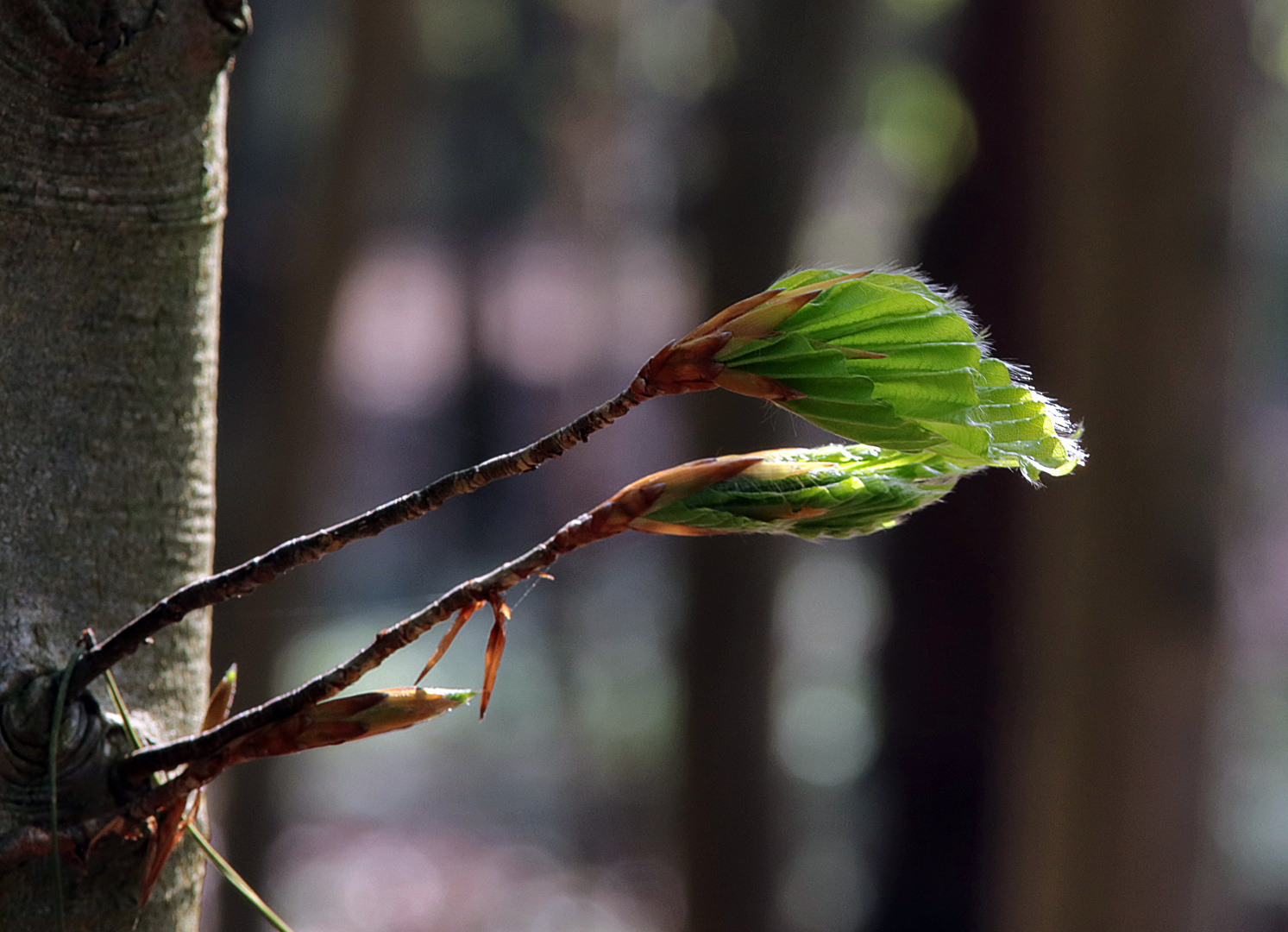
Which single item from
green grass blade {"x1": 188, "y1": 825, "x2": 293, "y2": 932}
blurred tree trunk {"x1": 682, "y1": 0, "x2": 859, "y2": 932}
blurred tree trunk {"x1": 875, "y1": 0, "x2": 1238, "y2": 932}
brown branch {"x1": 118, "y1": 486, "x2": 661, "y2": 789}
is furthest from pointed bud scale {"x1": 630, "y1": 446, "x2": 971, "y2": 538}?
blurred tree trunk {"x1": 682, "y1": 0, "x2": 859, "y2": 932}

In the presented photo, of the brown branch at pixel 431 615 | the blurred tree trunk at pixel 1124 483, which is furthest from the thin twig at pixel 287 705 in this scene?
the blurred tree trunk at pixel 1124 483

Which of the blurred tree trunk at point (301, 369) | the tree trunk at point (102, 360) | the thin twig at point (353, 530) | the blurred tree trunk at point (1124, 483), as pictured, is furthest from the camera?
the blurred tree trunk at point (301, 369)

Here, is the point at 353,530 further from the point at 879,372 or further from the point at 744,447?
the point at 744,447

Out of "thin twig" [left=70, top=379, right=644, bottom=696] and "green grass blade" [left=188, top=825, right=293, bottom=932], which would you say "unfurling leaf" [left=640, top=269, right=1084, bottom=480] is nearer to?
"thin twig" [left=70, top=379, right=644, bottom=696]

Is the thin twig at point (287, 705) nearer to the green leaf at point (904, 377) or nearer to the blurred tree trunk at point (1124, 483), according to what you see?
the green leaf at point (904, 377)

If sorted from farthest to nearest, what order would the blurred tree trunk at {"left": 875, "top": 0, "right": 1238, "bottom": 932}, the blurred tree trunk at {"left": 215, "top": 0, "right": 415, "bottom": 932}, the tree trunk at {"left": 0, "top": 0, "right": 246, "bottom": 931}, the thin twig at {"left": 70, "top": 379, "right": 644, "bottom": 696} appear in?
the blurred tree trunk at {"left": 215, "top": 0, "right": 415, "bottom": 932}, the blurred tree trunk at {"left": 875, "top": 0, "right": 1238, "bottom": 932}, the tree trunk at {"left": 0, "top": 0, "right": 246, "bottom": 931}, the thin twig at {"left": 70, "top": 379, "right": 644, "bottom": 696}

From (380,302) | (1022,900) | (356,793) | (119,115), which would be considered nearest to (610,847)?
(356,793)
